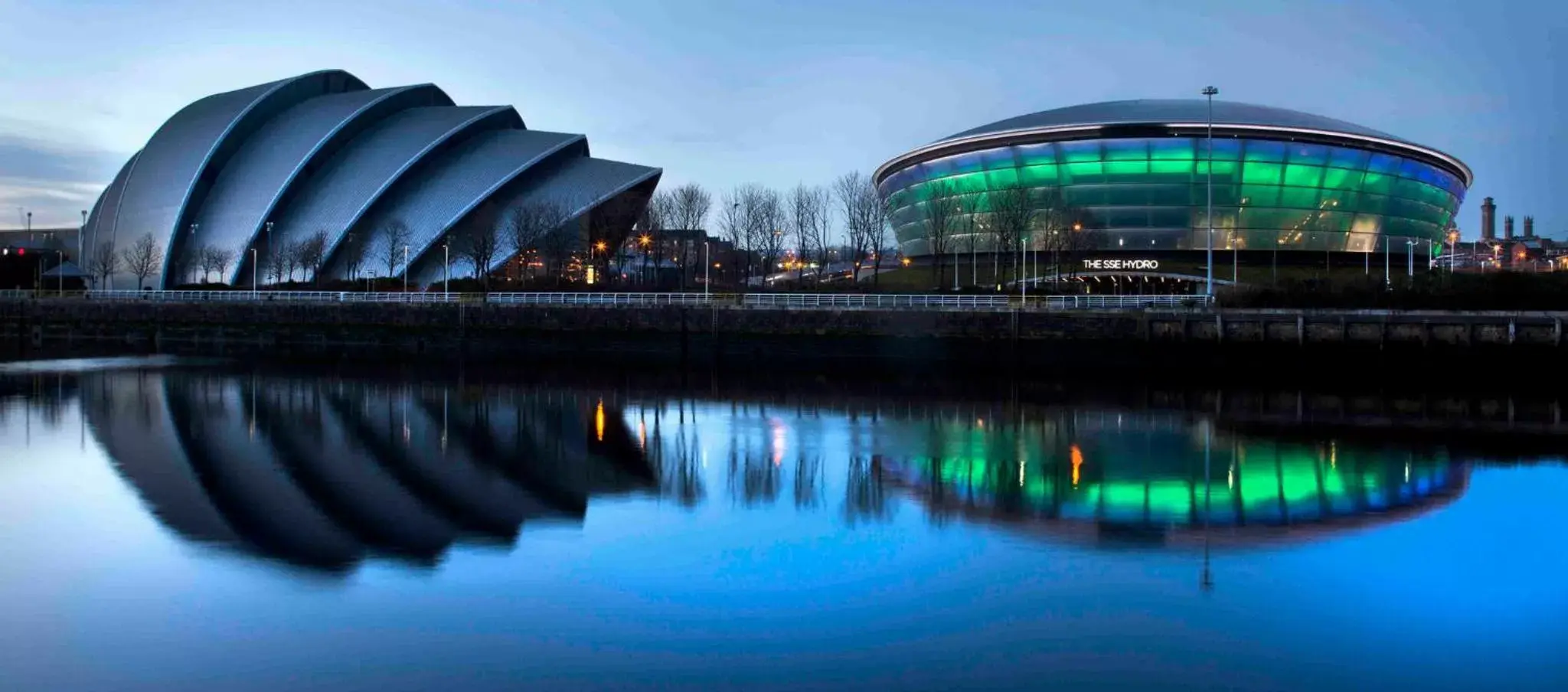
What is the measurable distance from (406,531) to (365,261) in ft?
197

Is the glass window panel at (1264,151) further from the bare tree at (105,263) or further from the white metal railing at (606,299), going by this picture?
the bare tree at (105,263)

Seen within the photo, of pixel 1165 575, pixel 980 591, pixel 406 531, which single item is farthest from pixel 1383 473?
pixel 406 531

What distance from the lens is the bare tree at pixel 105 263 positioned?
7438 cm

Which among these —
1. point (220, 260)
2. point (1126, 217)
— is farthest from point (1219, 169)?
point (220, 260)

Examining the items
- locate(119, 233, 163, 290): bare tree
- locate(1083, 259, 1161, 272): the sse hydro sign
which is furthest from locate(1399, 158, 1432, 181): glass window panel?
locate(119, 233, 163, 290): bare tree

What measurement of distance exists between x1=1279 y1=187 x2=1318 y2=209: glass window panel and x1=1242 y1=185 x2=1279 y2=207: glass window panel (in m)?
0.35

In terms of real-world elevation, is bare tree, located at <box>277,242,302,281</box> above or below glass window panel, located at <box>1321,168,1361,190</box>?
below

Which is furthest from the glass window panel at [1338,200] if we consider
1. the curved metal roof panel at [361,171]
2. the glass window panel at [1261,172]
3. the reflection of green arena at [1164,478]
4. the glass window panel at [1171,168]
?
the curved metal roof panel at [361,171]

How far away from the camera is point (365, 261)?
6975 centimetres

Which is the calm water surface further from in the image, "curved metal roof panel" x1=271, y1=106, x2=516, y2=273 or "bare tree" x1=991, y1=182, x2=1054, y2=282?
"curved metal roof panel" x1=271, y1=106, x2=516, y2=273

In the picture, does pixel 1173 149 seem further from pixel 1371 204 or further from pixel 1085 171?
pixel 1371 204

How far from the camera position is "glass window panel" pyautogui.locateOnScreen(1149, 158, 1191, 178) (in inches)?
2480

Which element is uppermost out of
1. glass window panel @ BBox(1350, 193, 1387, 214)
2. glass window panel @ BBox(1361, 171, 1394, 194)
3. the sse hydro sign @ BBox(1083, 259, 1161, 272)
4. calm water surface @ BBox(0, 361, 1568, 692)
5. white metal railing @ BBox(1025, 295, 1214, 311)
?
glass window panel @ BBox(1361, 171, 1394, 194)

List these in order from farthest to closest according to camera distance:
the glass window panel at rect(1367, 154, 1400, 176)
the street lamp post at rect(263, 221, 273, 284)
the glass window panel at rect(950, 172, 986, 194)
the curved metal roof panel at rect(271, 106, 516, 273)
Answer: the curved metal roof panel at rect(271, 106, 516, 273)
the street lamp post at rect(263, 221, 273, 284)
the glass window panel at rect(950, 172, 986, 194)
the glass window panel at rect(1367, 154, 1400, 176)
